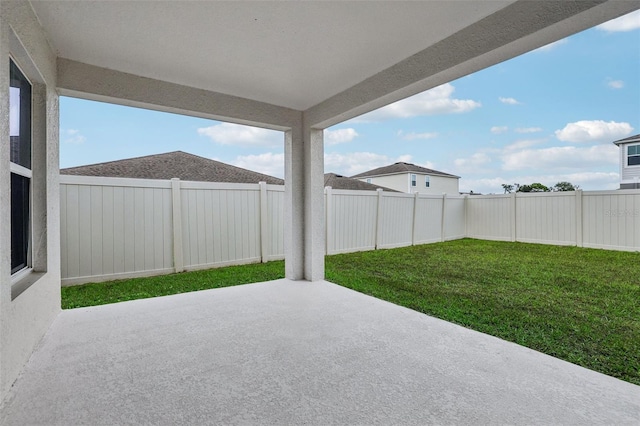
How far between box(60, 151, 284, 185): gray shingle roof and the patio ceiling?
12.8 ft

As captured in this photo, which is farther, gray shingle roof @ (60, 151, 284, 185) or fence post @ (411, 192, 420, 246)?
fence post @ (411, 192, 420, 246)

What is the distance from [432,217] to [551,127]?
488cm

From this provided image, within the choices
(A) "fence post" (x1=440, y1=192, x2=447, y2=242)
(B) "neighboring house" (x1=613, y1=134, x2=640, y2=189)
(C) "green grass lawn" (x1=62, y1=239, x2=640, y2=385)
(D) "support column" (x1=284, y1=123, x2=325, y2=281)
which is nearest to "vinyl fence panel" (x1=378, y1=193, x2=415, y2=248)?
(C) "green grass lawn" (x1=62, y1=239, x2=640, y2=385)

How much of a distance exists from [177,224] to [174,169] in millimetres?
3172

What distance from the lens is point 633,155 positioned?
31.4 feet

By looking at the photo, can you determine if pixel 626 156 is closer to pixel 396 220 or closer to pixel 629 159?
pixel 629 159

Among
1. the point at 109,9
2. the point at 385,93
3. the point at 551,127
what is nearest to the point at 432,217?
the point at 551,127

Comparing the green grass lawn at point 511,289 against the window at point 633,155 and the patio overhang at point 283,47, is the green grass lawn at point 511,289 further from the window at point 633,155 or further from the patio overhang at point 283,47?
the window at point 633,155

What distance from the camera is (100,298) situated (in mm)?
3891

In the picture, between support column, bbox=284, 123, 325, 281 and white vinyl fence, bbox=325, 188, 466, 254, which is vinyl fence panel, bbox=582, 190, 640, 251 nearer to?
white vinyl fence, bbox=325, 188, 466, 254

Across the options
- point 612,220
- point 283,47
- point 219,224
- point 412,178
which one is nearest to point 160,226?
point 219,224

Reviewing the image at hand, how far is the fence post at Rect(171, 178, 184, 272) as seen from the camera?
534cm

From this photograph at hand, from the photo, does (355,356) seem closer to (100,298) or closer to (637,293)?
(100,298)

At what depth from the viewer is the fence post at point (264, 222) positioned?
20.6ft
